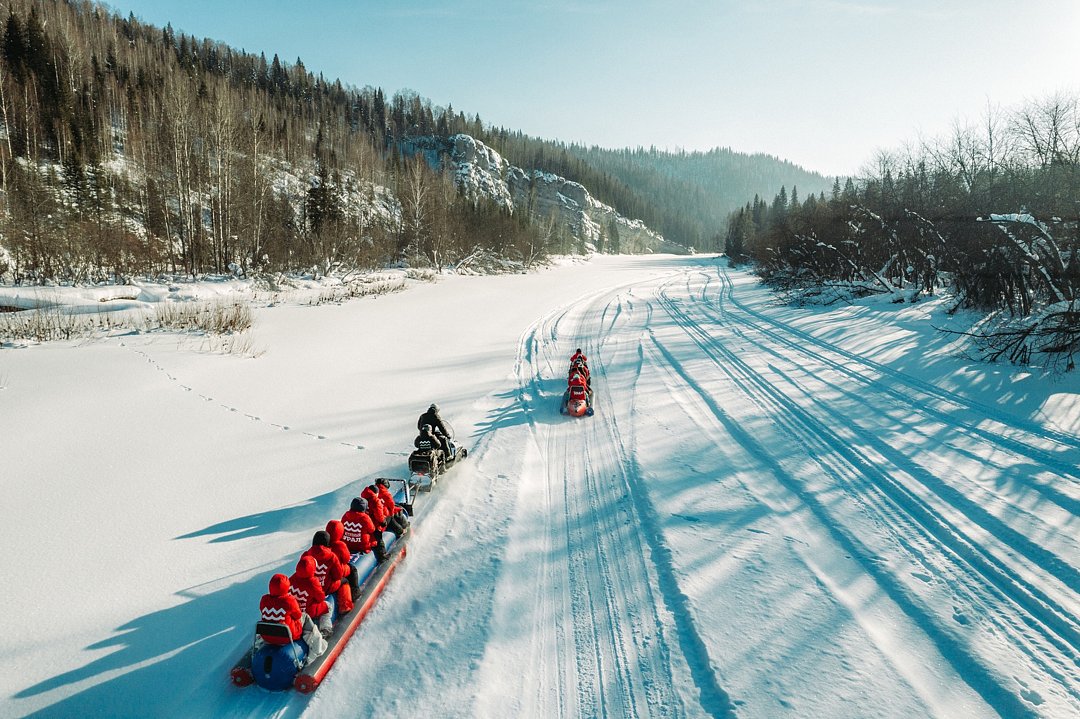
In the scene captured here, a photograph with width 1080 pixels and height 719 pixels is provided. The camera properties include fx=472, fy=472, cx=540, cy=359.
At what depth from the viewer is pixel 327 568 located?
388cm

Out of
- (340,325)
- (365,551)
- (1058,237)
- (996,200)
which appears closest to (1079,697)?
(365,551)

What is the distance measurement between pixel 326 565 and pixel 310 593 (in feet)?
0.85

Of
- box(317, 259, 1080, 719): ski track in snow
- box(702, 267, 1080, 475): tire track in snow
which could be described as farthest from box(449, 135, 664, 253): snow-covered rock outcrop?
box(317, 259, 1080, 719): ski track in snow

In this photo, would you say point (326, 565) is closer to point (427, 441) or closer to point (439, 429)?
point (427, 441)

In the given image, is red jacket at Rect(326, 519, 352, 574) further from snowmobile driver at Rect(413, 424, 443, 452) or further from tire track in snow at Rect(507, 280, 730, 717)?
snowmobile driver at Rect(413, 424, 443, 452)

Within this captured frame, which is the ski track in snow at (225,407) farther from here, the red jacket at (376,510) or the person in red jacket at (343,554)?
the person in red jacket at (343,554)

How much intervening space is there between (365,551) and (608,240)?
387ft

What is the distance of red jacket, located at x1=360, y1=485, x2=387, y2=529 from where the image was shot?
15.2 feet

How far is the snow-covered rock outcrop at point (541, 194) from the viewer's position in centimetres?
9819

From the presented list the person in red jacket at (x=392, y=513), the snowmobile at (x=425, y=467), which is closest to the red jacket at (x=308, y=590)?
the person in red jacket at (x=392, y=513)

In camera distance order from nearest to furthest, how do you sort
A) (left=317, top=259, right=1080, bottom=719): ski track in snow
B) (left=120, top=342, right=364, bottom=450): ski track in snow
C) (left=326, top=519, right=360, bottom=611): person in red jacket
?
(left=317, top=259, right=1080, bottom=719): ski track in snow < (left=326, top=519, right=360, bottom=611): person in red jacket < (left=120, top=342, right=364, bottom=450): ski track in snow

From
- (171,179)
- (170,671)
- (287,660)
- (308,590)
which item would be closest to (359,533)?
(308,590)

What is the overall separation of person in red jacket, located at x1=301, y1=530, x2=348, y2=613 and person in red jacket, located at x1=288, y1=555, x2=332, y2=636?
0.49ft

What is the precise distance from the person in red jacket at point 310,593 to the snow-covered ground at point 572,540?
374 millimetres
